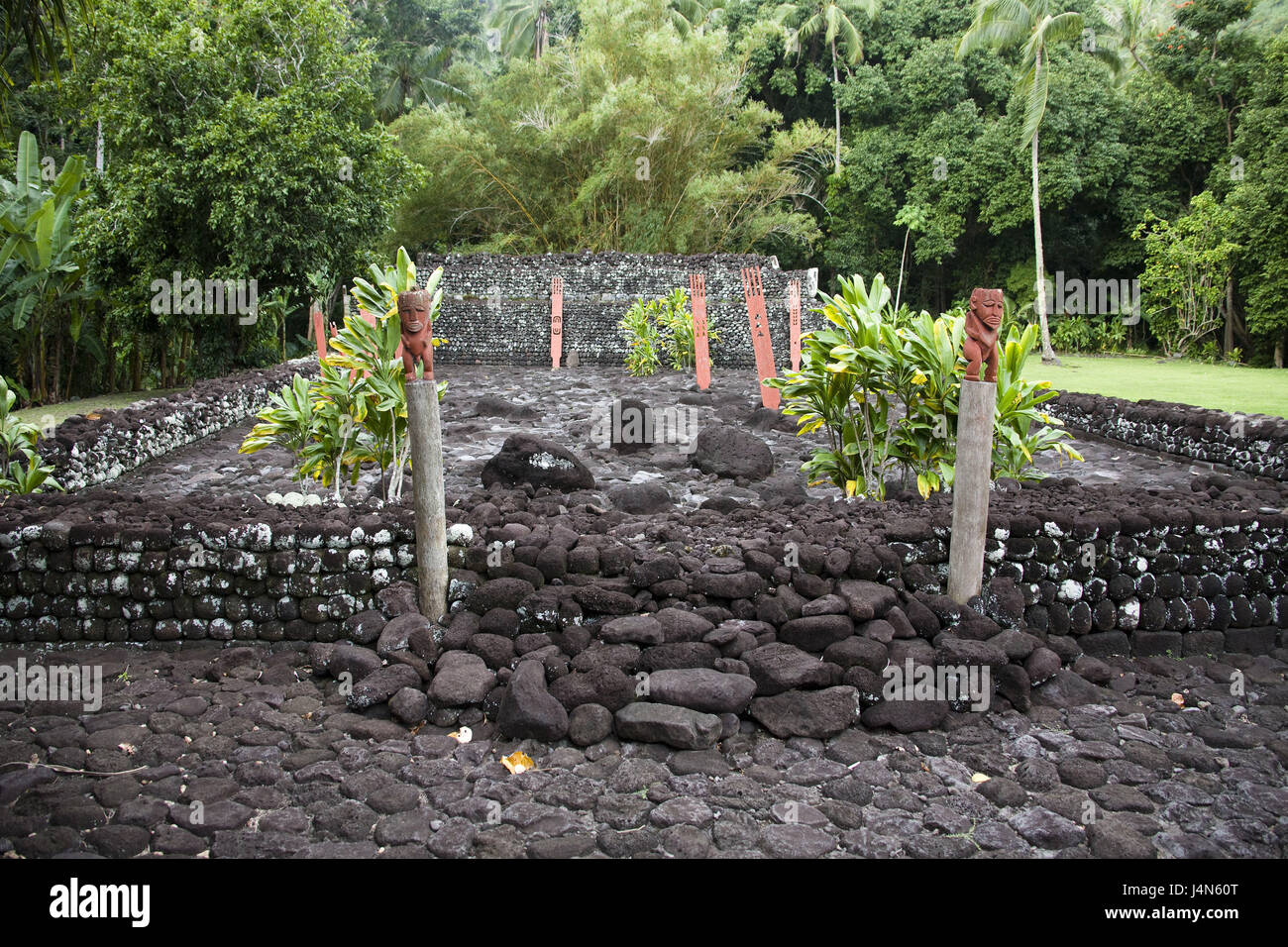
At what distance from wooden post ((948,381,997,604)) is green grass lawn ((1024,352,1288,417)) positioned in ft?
23.4

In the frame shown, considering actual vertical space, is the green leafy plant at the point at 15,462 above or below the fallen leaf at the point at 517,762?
above

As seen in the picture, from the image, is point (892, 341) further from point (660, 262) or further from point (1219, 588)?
point (660, 262)

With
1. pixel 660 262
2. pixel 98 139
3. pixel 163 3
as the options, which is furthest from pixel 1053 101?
pixel 98 139

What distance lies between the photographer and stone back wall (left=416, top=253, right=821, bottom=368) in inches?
657

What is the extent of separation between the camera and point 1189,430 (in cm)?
829

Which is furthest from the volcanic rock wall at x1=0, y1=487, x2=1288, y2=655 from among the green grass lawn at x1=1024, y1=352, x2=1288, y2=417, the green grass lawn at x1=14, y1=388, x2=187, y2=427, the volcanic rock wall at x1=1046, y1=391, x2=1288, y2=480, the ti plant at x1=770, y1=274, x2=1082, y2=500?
the green grass lawn at x1=14, y1=388, x2=187, y2=427

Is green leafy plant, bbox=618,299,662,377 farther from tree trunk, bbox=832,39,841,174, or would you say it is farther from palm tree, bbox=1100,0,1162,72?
palm tree, bbox=1100,0,1162,72

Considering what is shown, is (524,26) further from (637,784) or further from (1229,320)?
(637,784)

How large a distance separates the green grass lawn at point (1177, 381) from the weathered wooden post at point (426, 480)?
8.48 metres

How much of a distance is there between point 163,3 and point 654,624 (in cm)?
1170

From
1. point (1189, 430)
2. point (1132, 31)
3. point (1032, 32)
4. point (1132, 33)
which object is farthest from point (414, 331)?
point (1132, 33)

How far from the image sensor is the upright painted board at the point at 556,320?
637 inches

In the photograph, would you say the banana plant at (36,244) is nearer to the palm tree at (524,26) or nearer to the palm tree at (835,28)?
the palm tree at (524,26)

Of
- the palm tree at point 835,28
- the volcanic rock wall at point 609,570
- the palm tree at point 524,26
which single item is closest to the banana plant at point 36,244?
the volcanic rock wall at point 609,570
